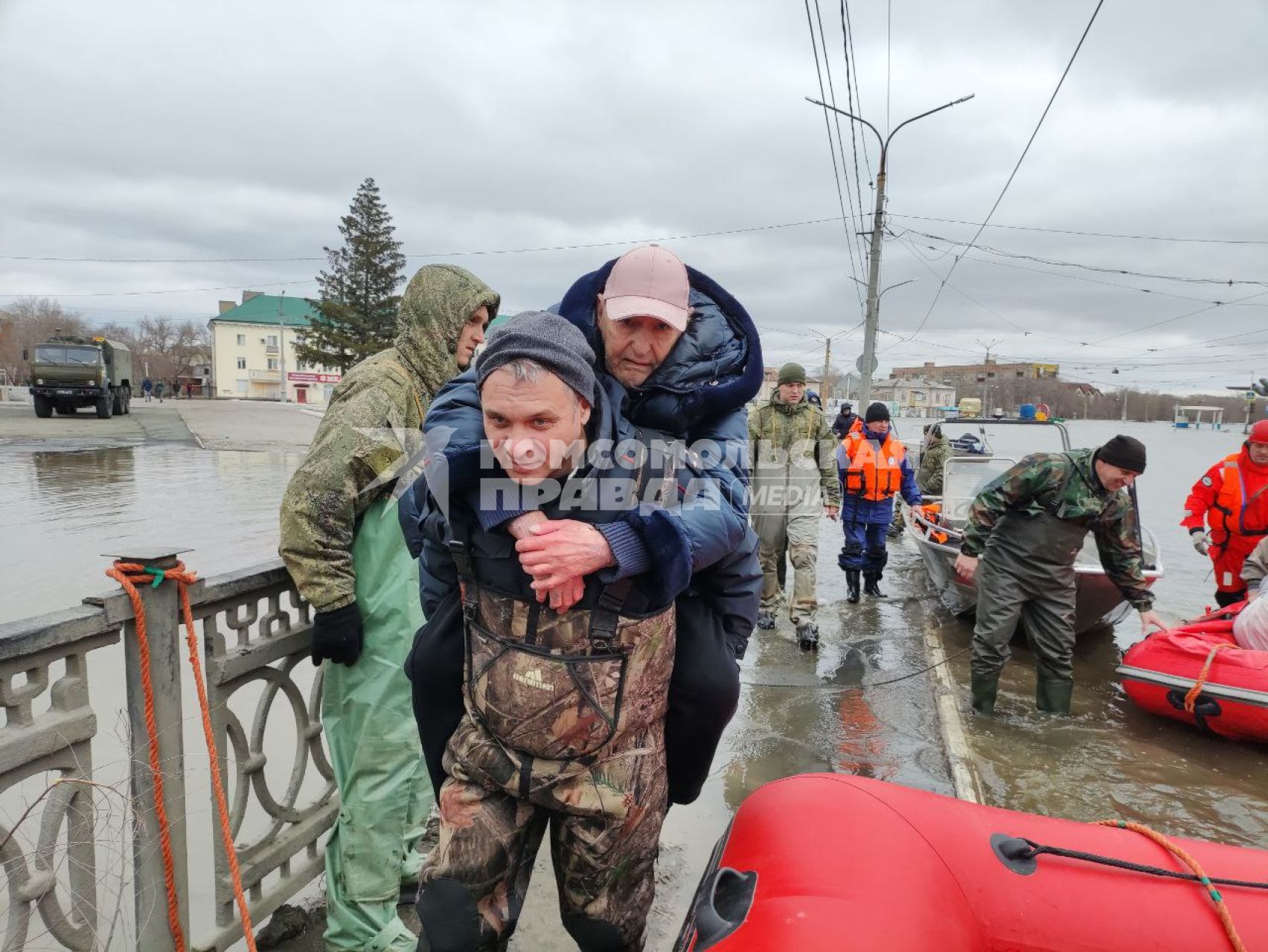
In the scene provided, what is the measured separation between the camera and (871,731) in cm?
438

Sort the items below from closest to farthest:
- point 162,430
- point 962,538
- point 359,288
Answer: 1. point 962,538
2. point 162,430
3. point 359,288

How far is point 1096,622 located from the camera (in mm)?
6324

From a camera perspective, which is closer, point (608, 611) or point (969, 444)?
point (608, 611)

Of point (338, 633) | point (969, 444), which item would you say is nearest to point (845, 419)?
point (969, 444)

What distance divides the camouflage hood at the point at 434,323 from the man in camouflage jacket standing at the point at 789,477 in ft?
14.3

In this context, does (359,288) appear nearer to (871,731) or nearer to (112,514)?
(112,514)

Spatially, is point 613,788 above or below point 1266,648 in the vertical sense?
above

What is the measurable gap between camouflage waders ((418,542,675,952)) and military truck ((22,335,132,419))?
33.0 m

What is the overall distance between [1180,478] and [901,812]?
39.6m

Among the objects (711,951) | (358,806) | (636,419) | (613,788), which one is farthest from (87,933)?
(636,419)

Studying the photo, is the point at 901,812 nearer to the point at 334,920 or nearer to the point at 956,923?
the point at 956,923

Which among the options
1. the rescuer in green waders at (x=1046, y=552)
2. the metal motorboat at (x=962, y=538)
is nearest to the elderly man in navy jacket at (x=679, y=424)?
the rescuer in green waders at (x=1046, y=552)

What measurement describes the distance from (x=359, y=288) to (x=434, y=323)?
34656mm

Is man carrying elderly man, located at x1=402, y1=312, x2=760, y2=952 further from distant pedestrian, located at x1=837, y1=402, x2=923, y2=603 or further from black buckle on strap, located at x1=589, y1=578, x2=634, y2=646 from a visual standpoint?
distant pedestrian, located at x1=837, y1=402, x2=923, y2=603
